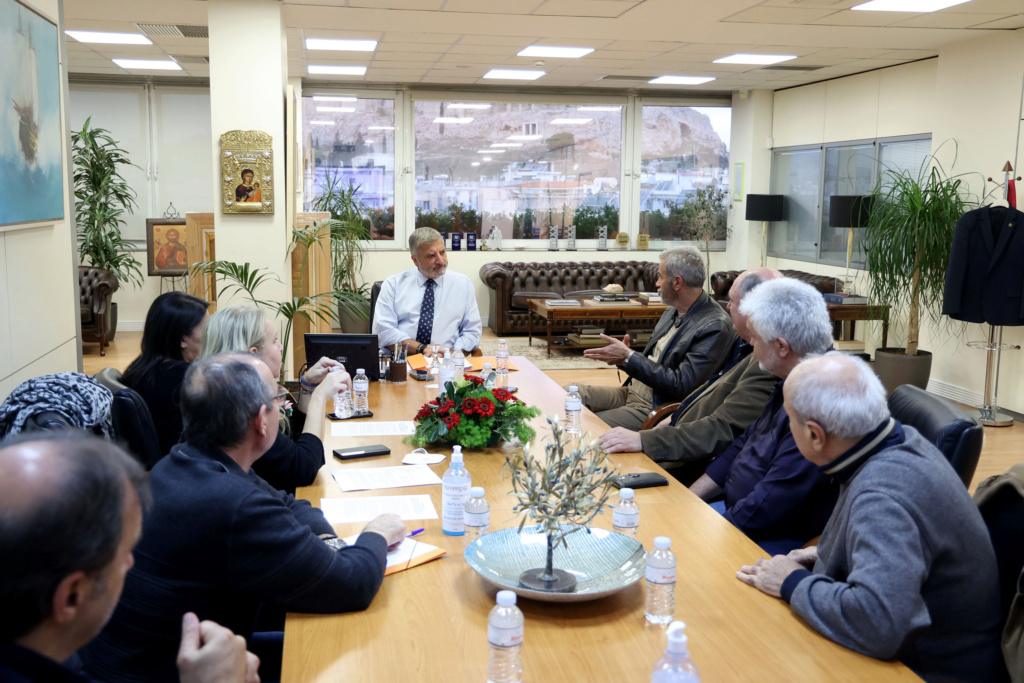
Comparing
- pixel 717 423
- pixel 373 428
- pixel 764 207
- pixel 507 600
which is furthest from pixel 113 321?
pixel 507 600

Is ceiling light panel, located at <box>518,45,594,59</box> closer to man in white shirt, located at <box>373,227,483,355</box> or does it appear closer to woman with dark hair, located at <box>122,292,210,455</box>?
man in white shirt, located at <box>373,227,483,355</box>

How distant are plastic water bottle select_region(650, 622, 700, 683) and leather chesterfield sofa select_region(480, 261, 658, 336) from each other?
919 cm

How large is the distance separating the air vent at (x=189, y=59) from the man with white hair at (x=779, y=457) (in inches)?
313

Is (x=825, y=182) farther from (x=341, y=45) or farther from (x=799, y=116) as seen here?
(x=341, y=45)

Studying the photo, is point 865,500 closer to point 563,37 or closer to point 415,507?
point 415,507

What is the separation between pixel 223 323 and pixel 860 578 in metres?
2.33

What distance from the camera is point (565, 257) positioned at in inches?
491

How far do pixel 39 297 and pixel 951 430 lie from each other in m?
3.57

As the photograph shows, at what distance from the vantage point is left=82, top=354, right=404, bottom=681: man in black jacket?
6.13 ft

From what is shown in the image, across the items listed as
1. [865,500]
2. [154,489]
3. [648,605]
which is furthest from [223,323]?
[865,500]

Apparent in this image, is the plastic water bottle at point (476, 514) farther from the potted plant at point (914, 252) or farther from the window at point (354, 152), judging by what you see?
the window at point (354, 152)

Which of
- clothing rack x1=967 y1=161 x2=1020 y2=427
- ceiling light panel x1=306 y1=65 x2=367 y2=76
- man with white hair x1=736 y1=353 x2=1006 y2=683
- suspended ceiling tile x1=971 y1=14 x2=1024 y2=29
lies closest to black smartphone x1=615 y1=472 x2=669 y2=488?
man with white hair x1=736 y1=353 x2=1006 y2=683

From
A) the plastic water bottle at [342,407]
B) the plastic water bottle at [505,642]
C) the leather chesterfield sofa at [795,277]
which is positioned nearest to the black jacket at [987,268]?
the leather chesterfield sofa at [795,277]

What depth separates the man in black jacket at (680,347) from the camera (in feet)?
14.7
